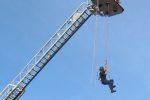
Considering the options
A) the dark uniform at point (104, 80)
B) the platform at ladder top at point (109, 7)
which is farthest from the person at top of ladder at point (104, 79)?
the platform at ladder top at point (109, 7)

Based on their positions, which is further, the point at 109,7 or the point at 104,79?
the point at 109,7

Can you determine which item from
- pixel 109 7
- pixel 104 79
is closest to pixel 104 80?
pixel 104 79

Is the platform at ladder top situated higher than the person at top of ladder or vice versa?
the platform at ladder top

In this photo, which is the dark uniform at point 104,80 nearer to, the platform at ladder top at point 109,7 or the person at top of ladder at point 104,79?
the person at top of ladder at point 104,79

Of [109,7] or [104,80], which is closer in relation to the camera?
[104,80]

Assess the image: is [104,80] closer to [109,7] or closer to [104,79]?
[104,79]

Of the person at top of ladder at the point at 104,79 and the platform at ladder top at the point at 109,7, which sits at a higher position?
the platform at ladder top at the point at 109,7

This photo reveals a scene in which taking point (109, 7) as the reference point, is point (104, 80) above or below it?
below

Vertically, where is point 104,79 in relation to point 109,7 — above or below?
below

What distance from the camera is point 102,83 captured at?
4806 cm

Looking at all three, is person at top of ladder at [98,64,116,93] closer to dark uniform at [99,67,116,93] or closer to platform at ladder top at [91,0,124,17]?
dark uniform at [99,67,116,93]

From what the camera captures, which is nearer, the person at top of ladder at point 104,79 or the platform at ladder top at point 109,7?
the person at top of ladder at point 104,79

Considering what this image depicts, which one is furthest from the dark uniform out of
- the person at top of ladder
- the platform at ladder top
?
the platform at ladder top

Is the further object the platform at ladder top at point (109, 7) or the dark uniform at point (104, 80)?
the platform at ladder top at point (109, 7)
